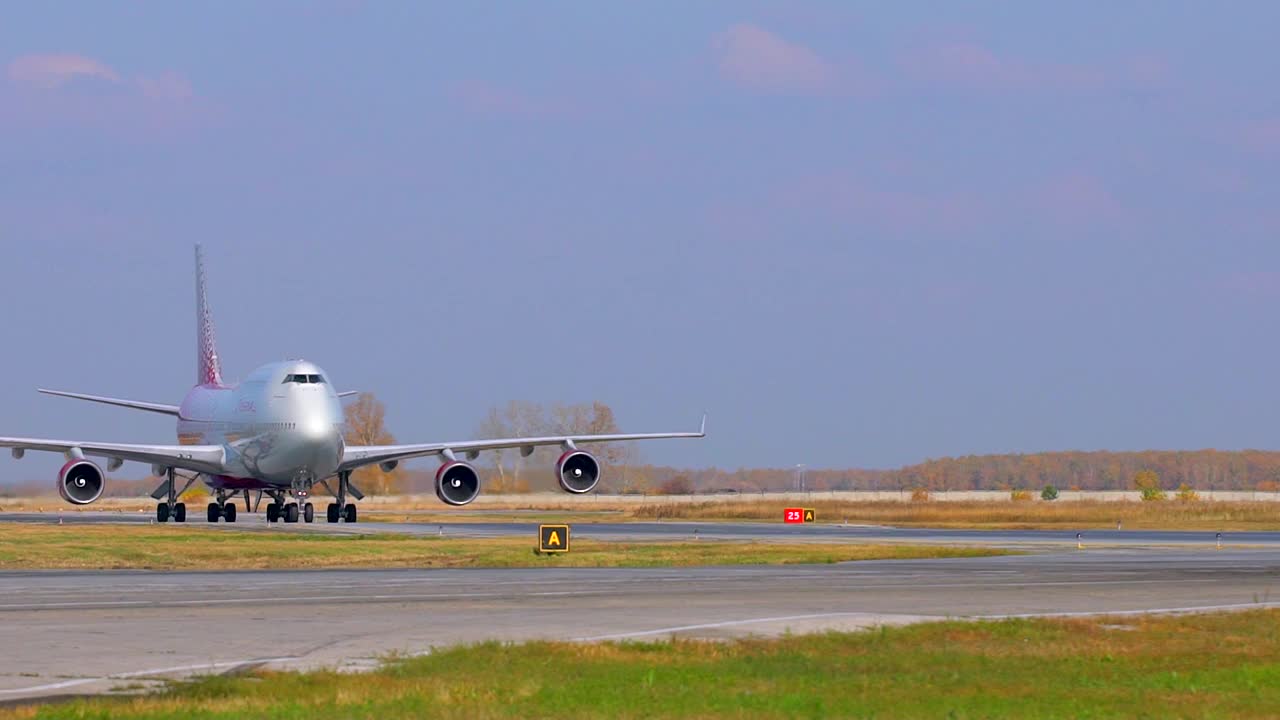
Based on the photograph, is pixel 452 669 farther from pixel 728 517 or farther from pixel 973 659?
pixel 728 517

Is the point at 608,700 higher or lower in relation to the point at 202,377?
lower

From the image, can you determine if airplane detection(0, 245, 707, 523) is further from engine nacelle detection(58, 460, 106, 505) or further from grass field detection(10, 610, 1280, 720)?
grass field detection(10, 610, 1280, 720)

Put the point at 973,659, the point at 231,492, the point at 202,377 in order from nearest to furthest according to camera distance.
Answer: the point at 973,659, the point at 231,492, the point at 202,377

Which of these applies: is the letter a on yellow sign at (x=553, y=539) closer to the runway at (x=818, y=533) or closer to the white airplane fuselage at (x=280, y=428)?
the runway at (x=818, y=533)

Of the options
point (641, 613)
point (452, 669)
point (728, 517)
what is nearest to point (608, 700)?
point (452, 669)

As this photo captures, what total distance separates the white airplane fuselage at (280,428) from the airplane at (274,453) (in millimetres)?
36

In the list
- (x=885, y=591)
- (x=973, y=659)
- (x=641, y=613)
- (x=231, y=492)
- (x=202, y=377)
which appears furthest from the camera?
(x=202, y=377)

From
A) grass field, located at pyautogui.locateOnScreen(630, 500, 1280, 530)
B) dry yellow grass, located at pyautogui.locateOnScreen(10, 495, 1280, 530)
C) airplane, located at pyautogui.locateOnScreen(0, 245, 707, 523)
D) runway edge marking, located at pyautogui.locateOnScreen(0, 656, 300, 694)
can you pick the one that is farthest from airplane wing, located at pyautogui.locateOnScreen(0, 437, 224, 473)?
runway edge marking, located at pyautogui.locateOnScreen(0, 656, 300, 694)

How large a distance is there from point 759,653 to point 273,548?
27782mm

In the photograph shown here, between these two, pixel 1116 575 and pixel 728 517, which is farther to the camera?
pixel 728 517

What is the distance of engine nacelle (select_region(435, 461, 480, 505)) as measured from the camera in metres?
67.1

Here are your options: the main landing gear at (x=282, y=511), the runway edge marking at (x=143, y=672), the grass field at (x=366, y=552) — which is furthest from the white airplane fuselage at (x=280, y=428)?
the runway edge marking at (x=143, y=672)

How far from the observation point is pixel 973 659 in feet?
60.3

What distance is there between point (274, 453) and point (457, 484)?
7.12 m
